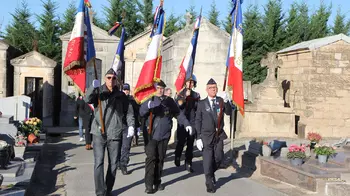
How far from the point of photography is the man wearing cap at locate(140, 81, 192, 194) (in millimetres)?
8016

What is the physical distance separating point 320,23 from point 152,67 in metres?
23.3

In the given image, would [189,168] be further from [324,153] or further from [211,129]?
[324,153]

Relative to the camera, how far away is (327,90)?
18.0 meters

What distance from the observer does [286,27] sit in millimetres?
28984

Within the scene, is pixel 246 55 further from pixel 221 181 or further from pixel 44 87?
pixel 221 181

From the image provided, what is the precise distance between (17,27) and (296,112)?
57.2 feet

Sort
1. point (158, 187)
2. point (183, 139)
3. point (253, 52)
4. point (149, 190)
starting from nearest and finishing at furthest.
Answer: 1. point (149, 190)
2. point (158, 187)
3. point (183, 139)
4. point (253, 52)

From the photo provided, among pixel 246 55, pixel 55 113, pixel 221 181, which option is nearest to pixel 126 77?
pixel 55 113

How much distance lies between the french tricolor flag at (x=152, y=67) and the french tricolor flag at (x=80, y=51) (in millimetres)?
1013

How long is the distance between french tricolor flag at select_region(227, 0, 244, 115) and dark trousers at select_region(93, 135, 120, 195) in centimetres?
348

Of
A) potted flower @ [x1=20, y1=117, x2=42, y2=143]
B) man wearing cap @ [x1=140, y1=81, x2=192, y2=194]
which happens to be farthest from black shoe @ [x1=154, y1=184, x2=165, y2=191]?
potted flower @ [x1=20, y1=117, x2=42, y2=143]

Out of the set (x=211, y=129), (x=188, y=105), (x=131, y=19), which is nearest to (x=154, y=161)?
(x=211, y=129)

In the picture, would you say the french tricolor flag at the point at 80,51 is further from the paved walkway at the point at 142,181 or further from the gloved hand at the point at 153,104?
the paved walkway at the point at 142,181

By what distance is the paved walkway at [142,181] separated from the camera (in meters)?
8.14
